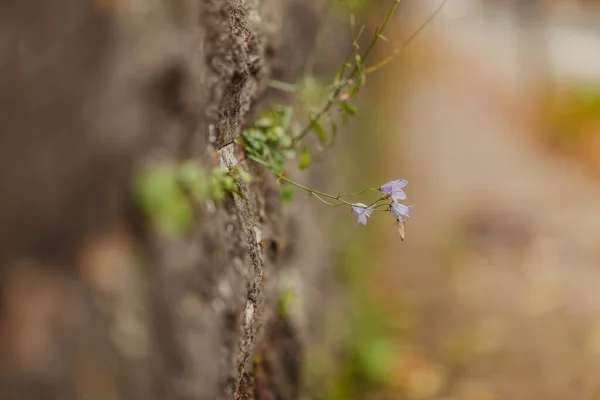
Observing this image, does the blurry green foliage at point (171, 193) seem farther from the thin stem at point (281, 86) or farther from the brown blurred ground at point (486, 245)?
the brown blurred ground at point (486, 245)

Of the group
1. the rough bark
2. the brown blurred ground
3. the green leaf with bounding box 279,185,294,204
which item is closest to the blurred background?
the brown blurred ground

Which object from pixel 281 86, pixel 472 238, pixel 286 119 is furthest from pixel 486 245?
pixel 286 119

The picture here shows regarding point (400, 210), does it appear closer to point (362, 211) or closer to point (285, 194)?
point (362, 211)

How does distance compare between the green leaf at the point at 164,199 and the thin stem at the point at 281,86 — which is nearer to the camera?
the green leaf at the point at 164,199

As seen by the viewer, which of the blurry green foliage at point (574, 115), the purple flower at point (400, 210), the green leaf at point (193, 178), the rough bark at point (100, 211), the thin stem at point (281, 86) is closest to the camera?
the rough bark at point (100, 211)

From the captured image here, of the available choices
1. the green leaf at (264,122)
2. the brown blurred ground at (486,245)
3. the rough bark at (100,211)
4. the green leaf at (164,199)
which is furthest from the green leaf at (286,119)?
the brown blurred ground at (486,245)
